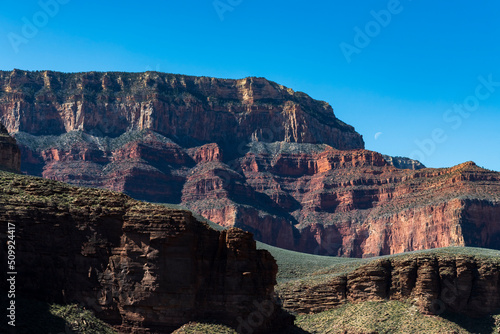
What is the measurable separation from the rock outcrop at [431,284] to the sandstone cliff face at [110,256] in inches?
1201

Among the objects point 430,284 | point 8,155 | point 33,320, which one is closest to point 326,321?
point 430,284

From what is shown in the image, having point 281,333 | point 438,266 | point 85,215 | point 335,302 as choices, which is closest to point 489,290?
point 438,266

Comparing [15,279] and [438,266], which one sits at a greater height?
[438,266]

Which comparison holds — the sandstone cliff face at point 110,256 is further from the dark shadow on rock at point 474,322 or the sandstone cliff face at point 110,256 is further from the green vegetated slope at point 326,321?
the dark shadow on rock at point 474,322

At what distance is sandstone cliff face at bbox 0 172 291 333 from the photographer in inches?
2672

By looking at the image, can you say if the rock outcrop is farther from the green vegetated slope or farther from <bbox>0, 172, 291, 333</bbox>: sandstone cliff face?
<bbox>0, 172, 291, 333</bbox>: sandstone cliff face

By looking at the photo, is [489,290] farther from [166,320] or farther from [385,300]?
[166,320]

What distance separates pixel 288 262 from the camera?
14938cm

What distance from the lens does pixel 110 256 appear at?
7006 cm

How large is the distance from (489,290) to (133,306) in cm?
4473

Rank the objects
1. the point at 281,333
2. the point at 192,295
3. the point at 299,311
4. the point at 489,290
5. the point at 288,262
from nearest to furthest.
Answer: the point at 192,295 → the point at 281,333 → the point at 489,290 → the point at 299,311 → the point at 288,262

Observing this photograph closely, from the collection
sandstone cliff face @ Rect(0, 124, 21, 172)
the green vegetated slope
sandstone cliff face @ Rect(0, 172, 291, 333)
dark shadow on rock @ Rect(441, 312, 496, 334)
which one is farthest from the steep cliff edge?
sandstone cliff face @ Rect(0, 124, 21, 172)

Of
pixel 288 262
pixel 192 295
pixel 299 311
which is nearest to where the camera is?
pixel 192 295

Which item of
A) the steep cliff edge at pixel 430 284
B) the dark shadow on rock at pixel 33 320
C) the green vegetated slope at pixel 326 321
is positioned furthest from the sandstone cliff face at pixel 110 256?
the steep cliff edge at pixel 430 284
